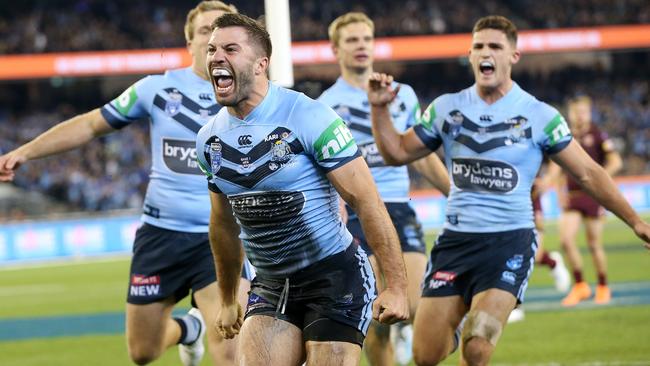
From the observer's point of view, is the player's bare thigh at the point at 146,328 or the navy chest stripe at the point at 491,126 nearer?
the navy chest stripe at the point at 491,126

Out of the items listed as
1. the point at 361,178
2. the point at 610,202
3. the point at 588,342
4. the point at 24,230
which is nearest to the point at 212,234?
the point at 361,178

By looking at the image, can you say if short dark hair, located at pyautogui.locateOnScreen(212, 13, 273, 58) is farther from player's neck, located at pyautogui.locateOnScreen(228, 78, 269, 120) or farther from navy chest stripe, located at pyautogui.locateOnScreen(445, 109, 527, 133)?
navy chest stripe, located at pyautogui.locateOnScreen(445, 109, 527, 133)

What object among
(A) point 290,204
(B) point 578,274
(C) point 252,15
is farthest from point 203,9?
(C) point 252,15

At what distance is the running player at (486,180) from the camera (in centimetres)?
698

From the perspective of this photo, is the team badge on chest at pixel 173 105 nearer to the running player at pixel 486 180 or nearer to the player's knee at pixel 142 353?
the running player at pixel 486 180

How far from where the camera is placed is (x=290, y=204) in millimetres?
5262

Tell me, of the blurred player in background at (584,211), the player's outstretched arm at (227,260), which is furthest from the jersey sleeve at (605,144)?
the player's outstretched arm at (227,260)

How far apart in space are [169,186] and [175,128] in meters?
0.40

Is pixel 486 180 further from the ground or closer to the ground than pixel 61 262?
further from the ground

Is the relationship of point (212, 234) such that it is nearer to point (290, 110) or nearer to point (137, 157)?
point (290, 110)

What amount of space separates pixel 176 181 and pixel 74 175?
27491 millimetres

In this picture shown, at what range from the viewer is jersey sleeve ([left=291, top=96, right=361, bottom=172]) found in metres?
5.11

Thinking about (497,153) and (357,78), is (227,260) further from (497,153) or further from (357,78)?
(357,78)

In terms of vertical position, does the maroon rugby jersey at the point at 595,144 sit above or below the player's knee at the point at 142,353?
above
